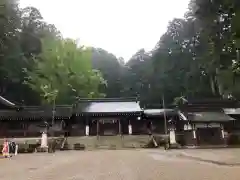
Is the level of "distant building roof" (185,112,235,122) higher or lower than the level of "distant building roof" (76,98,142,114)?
lower

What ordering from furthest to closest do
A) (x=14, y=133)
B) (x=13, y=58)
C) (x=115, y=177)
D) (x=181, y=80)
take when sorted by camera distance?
(x=181, y=80), (x=13, y=58), (x=14, y=133), (x=115, y=177)

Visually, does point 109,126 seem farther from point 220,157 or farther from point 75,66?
point 220,157

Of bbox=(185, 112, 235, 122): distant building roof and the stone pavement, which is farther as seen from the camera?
bbox=(185, 112, 235, 122): distant building roof

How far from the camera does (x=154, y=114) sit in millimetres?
35000

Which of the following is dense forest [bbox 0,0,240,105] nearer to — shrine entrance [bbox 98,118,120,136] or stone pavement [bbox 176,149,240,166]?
shrine entrance [bbox 98,118,120,136]

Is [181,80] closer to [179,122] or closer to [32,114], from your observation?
[179,122]

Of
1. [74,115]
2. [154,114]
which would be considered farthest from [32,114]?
[154,114]

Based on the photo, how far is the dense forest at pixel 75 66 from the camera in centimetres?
4178

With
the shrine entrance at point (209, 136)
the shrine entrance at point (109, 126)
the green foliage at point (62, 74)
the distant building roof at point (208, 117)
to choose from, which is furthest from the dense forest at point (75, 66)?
the shrine entrance at point (109, 126)

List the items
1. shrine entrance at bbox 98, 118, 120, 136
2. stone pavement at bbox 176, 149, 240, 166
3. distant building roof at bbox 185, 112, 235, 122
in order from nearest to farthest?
stone pavement at bbox 176, 149, 240, 166 → distant building roof at bbox 185, 112, 235, 122 → shrine entrance at bbox 98, 118, 120, 136

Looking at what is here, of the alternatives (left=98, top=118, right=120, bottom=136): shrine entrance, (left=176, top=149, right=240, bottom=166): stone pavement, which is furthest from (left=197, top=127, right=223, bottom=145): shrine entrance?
(left=98, top=118, right=120, bottom=136): shrine entrance

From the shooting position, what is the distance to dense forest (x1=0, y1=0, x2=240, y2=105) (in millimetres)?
41781

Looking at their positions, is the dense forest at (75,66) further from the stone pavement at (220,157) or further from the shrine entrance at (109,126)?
the stone pavement at (220,157)

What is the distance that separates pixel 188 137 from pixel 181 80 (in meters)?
25.1
